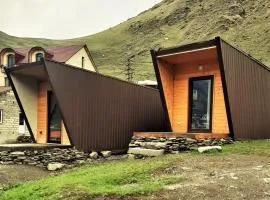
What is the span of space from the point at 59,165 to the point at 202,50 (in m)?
6.60

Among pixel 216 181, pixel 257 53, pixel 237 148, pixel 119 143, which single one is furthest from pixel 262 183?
pixel 257 53

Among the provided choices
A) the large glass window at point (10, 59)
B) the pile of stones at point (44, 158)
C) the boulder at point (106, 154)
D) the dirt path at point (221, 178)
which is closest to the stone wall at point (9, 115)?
the large glass window at point (10, 59)

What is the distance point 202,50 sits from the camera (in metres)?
17.3

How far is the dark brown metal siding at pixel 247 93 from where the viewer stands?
16938mm

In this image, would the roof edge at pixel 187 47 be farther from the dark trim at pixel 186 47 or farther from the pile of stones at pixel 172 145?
the pile of stones at pixel 172 145

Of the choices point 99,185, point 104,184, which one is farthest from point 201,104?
point 99,185

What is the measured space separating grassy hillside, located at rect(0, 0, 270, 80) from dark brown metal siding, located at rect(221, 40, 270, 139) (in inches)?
1534

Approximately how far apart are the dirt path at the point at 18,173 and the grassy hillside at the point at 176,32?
151ft

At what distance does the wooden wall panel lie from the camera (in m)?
17.9

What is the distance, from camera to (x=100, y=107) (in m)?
19.4

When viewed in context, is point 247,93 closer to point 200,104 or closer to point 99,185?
point 200,104

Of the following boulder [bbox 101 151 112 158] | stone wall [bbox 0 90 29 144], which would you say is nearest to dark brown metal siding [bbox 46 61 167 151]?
boulder [bbox 101 151 112 158]

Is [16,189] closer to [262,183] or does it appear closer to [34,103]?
[262,183]

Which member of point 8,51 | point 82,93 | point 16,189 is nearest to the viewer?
point 16,189
